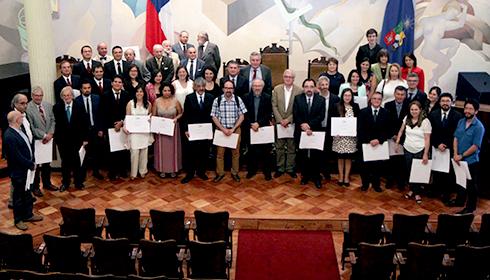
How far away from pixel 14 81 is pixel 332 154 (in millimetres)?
5112

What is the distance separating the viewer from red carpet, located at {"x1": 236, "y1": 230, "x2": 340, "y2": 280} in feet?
19.9

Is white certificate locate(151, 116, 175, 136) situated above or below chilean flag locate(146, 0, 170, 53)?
below

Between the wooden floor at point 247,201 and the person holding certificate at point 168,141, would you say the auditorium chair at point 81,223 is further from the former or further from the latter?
the person holding certificate at point 168,141

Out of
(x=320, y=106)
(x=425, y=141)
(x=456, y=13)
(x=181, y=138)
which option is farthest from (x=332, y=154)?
(x=456, y=13)

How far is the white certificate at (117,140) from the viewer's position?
782cm

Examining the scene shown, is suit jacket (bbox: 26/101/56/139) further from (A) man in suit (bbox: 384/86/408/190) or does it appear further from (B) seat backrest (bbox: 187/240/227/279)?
(A) man in suit (bbox: 384/86/408/190)

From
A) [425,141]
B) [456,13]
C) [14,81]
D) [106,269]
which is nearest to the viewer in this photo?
[106,269]

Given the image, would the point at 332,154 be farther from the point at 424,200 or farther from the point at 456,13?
the point at 456,13

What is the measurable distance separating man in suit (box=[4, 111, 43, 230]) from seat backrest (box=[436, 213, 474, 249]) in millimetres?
4347

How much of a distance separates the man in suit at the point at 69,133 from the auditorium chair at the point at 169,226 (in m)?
2.10

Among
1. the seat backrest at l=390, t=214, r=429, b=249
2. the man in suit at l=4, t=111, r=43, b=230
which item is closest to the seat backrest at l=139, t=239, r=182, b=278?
the man in suit at l=4, t=111, r=43, b=230

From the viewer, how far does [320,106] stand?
7.58m

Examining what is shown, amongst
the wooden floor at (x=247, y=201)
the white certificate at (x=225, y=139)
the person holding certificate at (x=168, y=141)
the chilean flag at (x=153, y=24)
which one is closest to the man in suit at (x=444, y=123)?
the wooden floor at (x=247, y=201)

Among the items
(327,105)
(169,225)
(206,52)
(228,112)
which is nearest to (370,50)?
(327,105)
